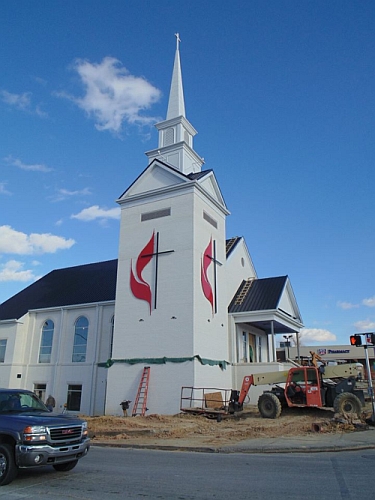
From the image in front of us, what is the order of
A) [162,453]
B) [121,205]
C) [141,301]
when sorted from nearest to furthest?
[162,453], [141,301], [121,205]

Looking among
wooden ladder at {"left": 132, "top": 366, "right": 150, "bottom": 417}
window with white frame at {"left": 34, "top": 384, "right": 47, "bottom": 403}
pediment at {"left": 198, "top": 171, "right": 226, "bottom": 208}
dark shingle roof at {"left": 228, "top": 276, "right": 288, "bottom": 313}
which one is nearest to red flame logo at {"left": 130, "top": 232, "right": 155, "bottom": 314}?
wooden ladder at {"left": 132, "top": 366, "right": 150, "bottom": 417}

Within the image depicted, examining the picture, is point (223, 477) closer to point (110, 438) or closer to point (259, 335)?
point (110, 438)

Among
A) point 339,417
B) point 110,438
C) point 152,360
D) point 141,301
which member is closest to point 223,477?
point 110,438

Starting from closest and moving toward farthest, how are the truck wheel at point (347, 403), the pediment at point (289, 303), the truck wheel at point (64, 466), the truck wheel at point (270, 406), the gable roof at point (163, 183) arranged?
the truck wheel at point (64, 466) < the truck wheel at point (347, 403) < the truck wheel at point (270, 406) < the gable roof at point (163, 183) < the pediment at point (289, 303)

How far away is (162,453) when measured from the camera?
41.3 ft

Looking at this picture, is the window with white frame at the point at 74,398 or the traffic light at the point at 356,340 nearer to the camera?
the traffic light at the point at 356,340

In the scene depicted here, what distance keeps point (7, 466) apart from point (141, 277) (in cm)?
1812

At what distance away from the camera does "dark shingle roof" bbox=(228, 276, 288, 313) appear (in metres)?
28.2

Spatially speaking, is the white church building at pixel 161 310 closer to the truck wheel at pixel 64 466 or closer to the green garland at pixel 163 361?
the green garland at pixel 163 361

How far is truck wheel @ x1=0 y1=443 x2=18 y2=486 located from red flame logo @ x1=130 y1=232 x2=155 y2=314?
17.2 meters

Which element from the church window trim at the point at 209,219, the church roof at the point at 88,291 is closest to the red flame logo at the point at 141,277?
the church window trim at the point at 209,219

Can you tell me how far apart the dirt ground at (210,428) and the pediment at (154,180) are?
13490 millimetres

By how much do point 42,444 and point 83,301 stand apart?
76.1 feet

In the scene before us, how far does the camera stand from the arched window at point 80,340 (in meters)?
29.4
